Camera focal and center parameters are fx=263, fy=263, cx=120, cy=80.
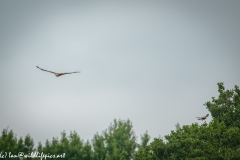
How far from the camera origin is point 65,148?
25.7 meters

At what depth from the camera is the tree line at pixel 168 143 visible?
16.1m

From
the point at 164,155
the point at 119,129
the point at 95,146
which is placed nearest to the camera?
the point at 164,155

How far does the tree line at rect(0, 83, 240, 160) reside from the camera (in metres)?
16.1

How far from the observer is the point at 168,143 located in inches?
671

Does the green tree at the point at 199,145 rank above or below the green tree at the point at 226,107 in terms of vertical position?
below

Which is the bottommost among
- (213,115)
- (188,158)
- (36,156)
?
(188,158)

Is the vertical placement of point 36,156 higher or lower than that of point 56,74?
lower

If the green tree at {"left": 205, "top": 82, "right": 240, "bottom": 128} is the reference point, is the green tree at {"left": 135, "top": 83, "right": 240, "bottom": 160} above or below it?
below

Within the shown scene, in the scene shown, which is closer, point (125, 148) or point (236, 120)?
point (236, 120)

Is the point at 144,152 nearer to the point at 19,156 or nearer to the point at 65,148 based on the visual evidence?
the point at 65,148

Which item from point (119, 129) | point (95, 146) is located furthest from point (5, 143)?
point (119, 129)

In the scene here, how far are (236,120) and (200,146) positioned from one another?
16.5 ft

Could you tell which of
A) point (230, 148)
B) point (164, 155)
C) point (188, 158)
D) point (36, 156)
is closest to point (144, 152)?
point (164, 155)

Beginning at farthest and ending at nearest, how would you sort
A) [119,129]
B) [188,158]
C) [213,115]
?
[119,129] → [213,115] → [188,158]
